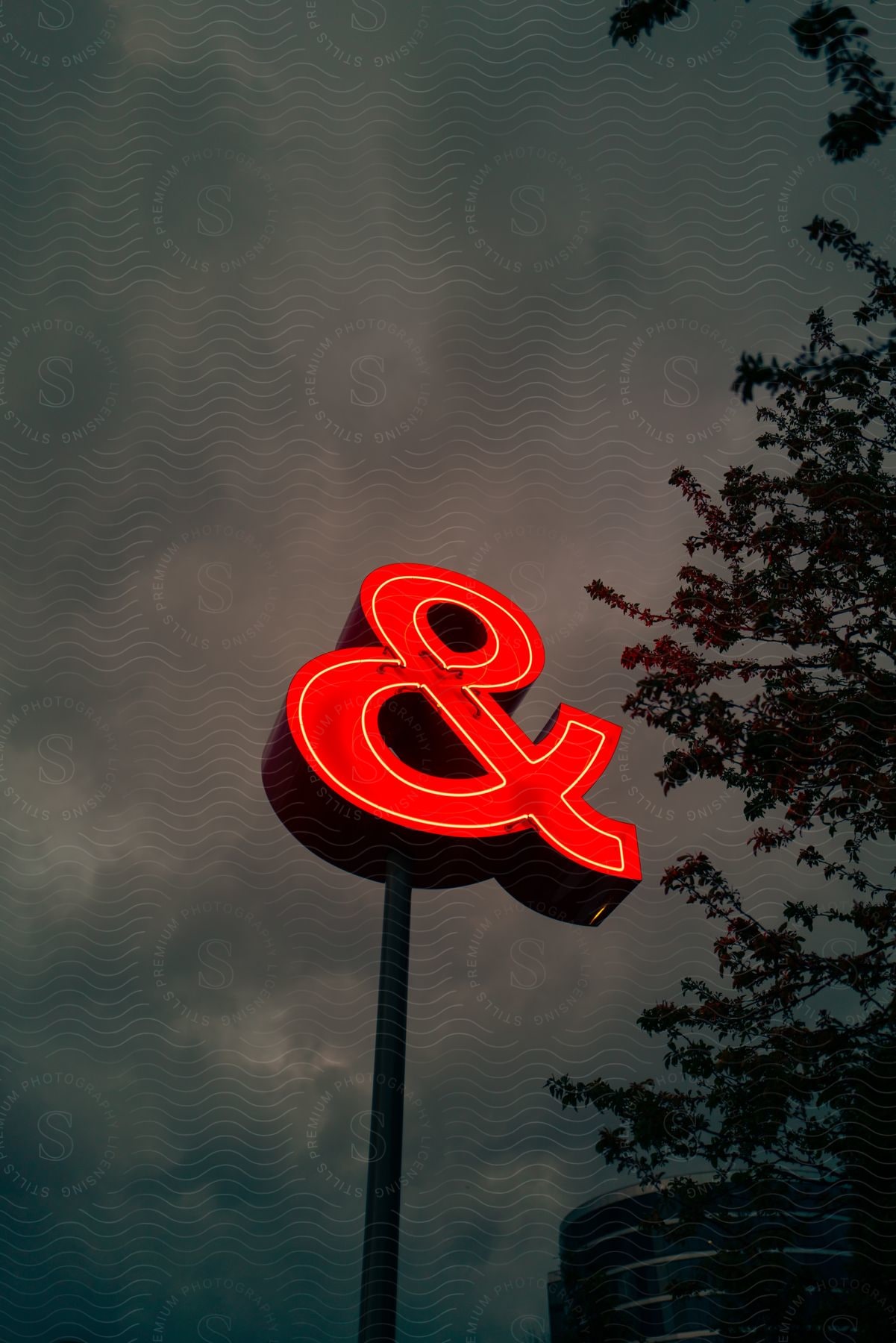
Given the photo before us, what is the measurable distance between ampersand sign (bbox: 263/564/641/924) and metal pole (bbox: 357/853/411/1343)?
18.3 inches

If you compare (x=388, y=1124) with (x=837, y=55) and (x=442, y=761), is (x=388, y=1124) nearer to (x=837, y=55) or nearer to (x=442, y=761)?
(x=442, y=761)

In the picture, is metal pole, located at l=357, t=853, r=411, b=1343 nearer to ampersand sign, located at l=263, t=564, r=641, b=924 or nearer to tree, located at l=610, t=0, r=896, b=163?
ampersand sign, located at l=263, t=564, r=641, b=924

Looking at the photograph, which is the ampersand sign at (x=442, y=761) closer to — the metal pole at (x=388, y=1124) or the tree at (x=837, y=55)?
the metal pole at (x=388, y=1124)

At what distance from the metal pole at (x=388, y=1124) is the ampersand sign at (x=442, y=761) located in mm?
464

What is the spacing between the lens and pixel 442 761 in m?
8.07

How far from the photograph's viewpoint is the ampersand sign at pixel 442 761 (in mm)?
7262

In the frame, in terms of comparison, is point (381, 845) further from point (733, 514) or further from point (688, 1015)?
point (733, 514)

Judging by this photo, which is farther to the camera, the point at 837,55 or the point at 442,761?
the point at 442,761

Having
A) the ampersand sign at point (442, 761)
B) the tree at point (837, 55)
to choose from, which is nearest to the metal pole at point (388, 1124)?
the ampersand sign at point (442, 761)

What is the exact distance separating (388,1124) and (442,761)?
2728 mm

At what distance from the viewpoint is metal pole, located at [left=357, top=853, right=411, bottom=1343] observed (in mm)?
6297

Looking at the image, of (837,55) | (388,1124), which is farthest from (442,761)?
(837,55)

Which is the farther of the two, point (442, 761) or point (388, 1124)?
point (442, 761)

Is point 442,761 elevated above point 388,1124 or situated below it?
above
